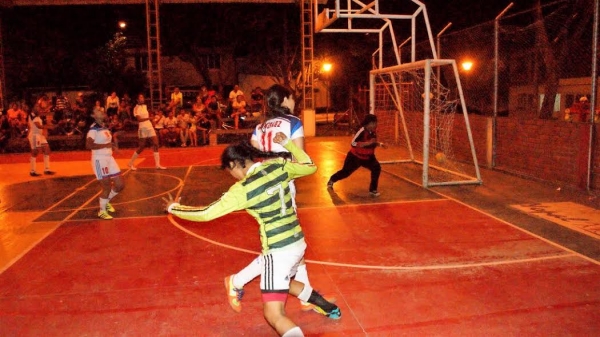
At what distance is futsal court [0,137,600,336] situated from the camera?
16.2ft

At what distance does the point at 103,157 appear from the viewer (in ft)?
29.2

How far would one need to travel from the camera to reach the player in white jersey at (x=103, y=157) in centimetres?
879

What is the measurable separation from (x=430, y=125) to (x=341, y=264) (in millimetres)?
10515

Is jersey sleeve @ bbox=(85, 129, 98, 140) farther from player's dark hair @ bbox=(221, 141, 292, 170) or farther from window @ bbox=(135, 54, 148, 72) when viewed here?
window @ bbox=(135, 54, 148, 72)

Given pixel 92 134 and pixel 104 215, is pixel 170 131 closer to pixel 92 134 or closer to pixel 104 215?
Result: pixel 104 215

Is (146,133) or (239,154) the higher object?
(239,154)

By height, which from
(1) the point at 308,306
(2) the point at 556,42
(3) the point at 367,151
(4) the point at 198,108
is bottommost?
(1) the point at 308,306

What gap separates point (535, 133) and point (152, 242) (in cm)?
854

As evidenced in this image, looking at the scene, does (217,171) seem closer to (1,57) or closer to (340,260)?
(340,260)

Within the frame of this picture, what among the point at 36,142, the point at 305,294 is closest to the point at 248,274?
the point at 305,294

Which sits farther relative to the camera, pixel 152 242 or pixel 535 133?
pixel 535 133

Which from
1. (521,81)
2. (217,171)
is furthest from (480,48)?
(217,171)

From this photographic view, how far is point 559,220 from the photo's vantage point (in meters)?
8.30

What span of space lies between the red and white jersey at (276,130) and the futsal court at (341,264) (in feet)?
5.25
